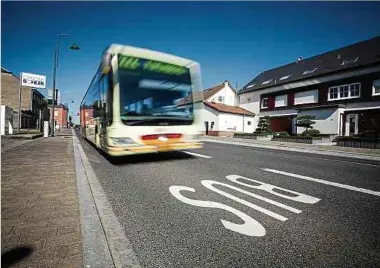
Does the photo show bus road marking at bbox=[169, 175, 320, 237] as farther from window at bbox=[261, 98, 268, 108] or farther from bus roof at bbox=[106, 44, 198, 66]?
window at bbox=[261, 98, 268, 108]

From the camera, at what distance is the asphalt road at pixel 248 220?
2.60 metres

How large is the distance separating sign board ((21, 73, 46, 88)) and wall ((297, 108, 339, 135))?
102ft

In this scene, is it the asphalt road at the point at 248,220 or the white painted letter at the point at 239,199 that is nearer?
the asphalt road at the point at 248,220

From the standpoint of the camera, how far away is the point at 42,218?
341cm

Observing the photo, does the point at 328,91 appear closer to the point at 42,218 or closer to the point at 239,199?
the point at 239,199

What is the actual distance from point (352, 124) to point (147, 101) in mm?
27560

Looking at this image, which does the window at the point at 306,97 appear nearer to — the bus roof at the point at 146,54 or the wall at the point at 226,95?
the wall at the point at 226,95

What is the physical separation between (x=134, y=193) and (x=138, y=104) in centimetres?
322

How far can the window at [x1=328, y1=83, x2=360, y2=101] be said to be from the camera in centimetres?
2716

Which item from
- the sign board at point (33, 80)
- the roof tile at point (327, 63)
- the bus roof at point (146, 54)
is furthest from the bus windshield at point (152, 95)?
the roof tile at point (327, 63)

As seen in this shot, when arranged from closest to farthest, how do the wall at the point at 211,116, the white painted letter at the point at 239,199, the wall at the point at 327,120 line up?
the white painted letter at the point at 239,199 < the wall at the point at 327,120 < the wall at the point at 211,116

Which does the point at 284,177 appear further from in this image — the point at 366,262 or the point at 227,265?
the point at 227,265

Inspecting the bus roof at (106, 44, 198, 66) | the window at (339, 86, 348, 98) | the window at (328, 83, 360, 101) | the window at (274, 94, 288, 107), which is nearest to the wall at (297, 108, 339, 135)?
the window at (328, 83, 360, 101)

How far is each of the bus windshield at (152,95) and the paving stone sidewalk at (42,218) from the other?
2.55 m
